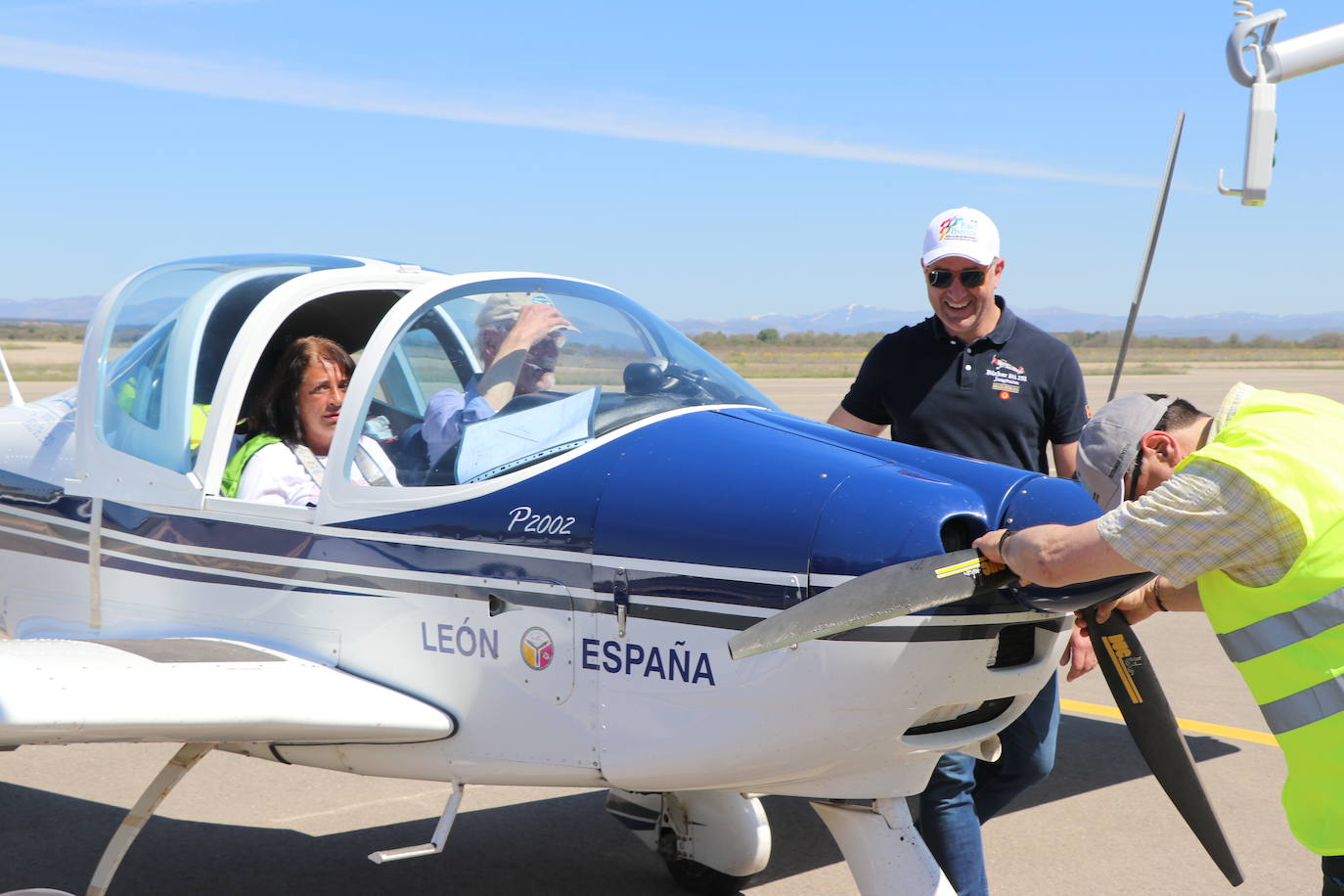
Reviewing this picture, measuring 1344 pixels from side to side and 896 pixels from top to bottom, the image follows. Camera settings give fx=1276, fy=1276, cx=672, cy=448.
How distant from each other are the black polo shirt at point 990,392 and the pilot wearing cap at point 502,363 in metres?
1.16

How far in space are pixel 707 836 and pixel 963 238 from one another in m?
1.98

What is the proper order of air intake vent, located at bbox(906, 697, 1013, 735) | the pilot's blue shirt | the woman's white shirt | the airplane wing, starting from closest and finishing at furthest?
air intake vent, located at bbox(906, 697, 1013, 735) → the airplane wing → the pilot's blue shirt → the woman's white shirt

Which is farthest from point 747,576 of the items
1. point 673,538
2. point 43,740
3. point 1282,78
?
point 1282,78

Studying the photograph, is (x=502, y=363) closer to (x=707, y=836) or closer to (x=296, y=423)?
(x=296, y=423)

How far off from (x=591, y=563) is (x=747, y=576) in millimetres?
407

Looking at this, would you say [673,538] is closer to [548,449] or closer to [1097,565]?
[548,449]

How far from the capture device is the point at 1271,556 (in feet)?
7.00

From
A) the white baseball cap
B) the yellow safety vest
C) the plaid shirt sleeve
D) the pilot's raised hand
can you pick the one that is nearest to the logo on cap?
the white baseball cap

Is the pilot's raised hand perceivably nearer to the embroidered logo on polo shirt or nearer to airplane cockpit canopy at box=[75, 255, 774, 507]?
airplane cockpit canopy at box=[75, 255, 774, 507]

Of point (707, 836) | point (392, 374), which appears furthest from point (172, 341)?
point (707, 836)

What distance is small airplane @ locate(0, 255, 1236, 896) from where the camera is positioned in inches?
106

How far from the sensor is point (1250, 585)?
2205mm

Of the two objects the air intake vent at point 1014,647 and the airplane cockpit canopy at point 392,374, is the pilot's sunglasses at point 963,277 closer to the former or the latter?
the airplane cockpit canopy at point 392,374

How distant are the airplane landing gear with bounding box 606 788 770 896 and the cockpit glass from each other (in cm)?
123
